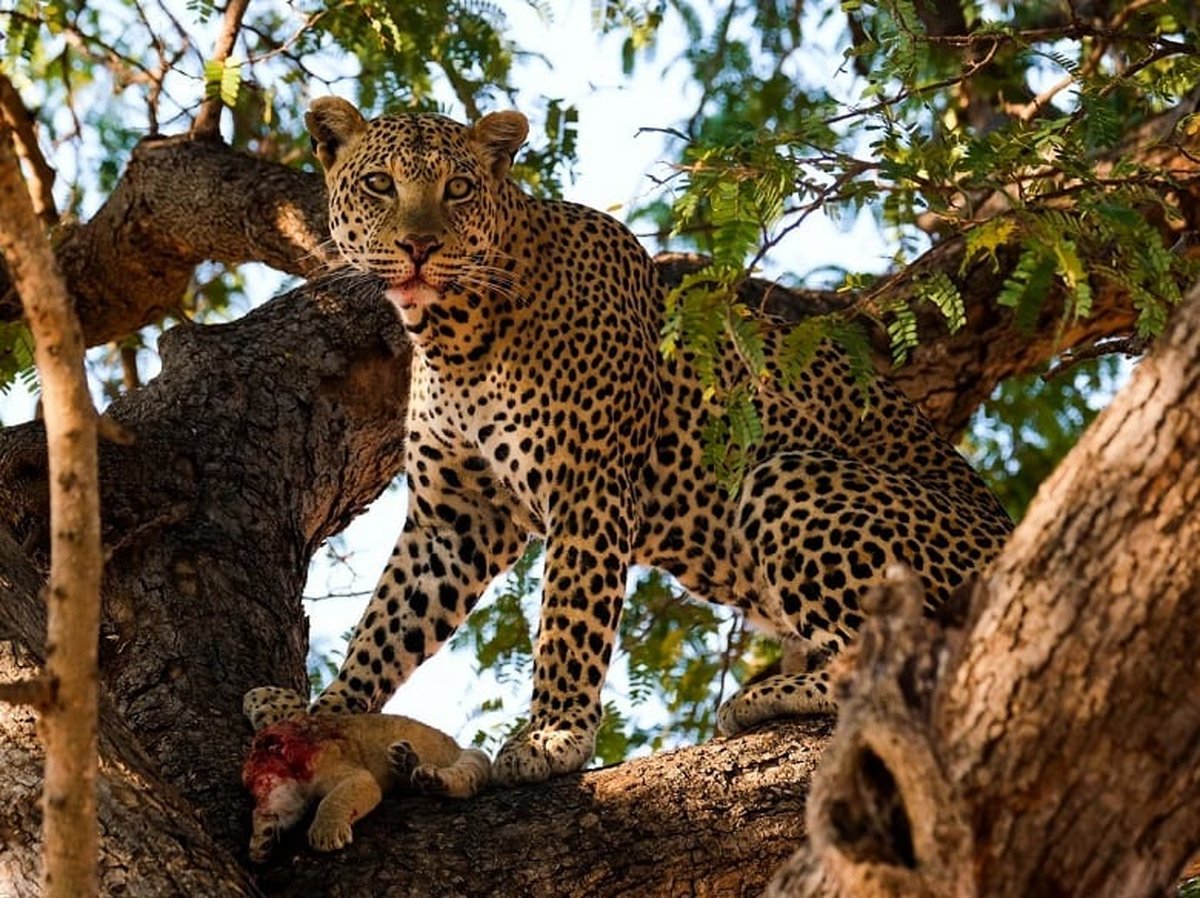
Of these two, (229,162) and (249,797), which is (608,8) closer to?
(229,162)

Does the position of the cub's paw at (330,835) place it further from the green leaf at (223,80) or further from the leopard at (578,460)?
the green leaf at (223,80)

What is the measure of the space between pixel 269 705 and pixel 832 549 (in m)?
2.23

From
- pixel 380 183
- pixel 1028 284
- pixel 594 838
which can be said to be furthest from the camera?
pixel 380 183

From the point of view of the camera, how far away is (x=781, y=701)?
774 centimetres

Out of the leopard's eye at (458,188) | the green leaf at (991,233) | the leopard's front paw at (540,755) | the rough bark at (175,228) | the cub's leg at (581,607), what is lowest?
the leopard's front paw at (540,755)

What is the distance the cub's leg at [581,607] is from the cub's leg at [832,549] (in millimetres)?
529

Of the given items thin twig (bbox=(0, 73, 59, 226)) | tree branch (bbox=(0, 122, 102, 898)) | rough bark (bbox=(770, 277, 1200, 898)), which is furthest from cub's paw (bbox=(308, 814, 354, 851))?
thin twig (bbox=(0, 73, 59, 226))

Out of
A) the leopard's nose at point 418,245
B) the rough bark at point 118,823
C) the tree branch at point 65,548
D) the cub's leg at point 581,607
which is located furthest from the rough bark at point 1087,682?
the leopard's nose at point 418,245

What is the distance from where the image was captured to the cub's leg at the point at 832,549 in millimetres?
7797

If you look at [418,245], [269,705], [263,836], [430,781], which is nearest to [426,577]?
[418,245]

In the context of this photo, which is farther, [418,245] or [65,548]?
[418,245]

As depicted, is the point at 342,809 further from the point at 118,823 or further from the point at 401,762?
the point at 118,823

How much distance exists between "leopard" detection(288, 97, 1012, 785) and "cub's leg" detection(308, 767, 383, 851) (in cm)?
117

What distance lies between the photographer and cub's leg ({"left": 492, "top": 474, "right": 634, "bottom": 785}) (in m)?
8.01
